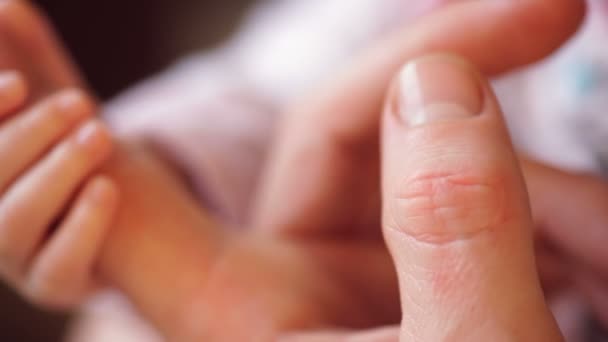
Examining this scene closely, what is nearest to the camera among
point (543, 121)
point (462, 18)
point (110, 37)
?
point (462, 18)

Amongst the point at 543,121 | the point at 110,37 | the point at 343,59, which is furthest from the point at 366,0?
the point at 110,37

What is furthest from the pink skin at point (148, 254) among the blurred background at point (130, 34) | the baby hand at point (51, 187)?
the blurred background at point (130, 34)

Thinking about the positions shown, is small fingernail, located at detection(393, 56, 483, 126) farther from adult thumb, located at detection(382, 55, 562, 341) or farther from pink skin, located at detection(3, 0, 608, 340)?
pink skin, located at detection(3, 0, 608, 340)

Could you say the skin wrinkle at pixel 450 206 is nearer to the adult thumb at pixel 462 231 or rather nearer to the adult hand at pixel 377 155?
the adult thumb at pixel 462 231

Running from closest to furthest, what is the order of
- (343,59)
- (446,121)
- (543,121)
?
(446,121) < (543,121) < (343,59)

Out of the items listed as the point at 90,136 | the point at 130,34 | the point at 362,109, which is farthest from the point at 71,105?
the point at 130,34

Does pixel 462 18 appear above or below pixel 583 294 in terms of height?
above

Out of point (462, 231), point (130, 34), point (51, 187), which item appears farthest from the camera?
point (130, 34)

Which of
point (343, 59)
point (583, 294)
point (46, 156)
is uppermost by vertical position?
point (46, 156)

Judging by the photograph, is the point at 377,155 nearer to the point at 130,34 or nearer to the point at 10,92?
the point at 10,92

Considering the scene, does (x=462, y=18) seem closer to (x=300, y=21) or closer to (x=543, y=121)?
(x=543, y=121)
